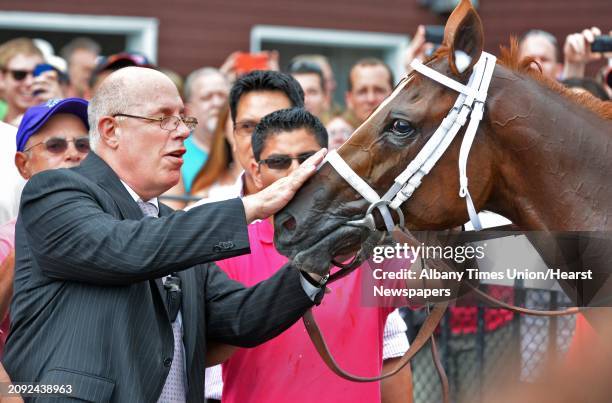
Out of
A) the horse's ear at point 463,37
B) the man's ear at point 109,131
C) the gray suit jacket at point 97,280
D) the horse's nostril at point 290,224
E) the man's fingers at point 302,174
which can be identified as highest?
the horse's ear at point 463,37

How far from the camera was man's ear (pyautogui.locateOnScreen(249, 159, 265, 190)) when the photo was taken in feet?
14.0

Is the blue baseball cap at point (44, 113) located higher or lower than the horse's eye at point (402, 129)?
lower

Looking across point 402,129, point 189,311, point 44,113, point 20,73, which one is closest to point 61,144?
point 44,113

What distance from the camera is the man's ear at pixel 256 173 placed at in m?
4.28

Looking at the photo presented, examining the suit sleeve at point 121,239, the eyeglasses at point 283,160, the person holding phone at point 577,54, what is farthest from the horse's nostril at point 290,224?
the person holding phone at point 577,54

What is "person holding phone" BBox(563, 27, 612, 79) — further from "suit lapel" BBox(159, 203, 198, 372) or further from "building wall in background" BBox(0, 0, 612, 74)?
"building wall in background" BBox(0, 0, 612, 74)

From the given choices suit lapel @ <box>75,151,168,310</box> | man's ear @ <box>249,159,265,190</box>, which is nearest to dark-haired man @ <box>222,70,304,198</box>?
man's ear @ <box>249,159,265,190</box>

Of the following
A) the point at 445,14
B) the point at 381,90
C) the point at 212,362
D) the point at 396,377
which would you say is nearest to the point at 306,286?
the point at 212,362

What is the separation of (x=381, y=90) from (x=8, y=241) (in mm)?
4357

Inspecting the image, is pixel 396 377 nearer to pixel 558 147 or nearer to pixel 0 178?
pixel 558 147

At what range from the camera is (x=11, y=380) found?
3.23 metres

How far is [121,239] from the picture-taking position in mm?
3215

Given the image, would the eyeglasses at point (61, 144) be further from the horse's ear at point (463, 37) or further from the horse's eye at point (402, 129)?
the horse's ear at point (463, 37)

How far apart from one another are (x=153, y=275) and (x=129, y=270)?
0.27 feet
